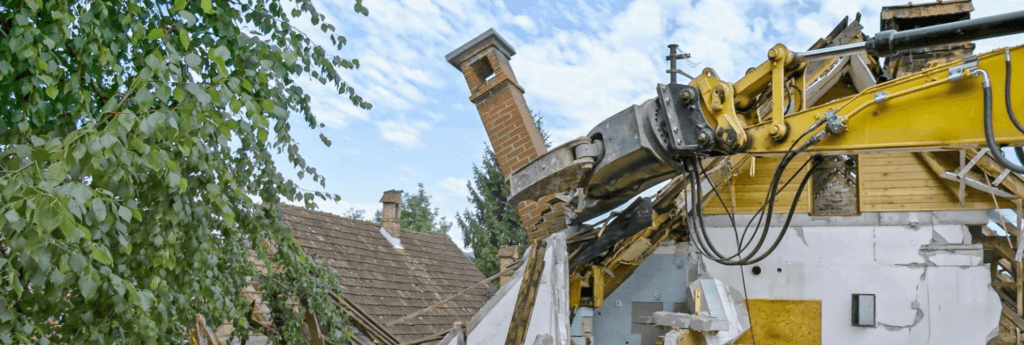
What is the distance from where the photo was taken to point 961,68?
3.98 meters

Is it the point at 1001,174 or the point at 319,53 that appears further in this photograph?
the point at 1001,174

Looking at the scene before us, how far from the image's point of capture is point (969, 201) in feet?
29.8

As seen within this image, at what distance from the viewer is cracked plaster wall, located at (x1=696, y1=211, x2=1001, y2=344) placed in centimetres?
895

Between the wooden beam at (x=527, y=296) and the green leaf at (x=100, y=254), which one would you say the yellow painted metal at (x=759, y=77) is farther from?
the green leaf at (x=100, y=254)

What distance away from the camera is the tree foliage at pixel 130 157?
2656 millimetres

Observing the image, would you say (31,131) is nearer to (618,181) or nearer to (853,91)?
(618,181)

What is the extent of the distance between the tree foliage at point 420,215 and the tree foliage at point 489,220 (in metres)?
7.62

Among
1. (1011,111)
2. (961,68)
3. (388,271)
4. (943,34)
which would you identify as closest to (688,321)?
(961,68)

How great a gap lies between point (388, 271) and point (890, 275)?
8447 mm

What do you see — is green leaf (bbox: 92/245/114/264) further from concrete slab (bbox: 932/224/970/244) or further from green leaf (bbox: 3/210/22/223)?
concrete slab (bbox: 932/224/970/244)

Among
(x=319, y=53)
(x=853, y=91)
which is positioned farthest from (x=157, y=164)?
(x=853, y=91)

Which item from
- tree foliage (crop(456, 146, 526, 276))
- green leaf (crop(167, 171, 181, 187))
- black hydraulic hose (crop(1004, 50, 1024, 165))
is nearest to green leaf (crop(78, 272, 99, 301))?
green leaf (crop(167, 171, 181, 187))

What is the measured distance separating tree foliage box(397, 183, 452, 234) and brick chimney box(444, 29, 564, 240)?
3106cm

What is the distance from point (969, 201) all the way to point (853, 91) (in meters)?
2.07
